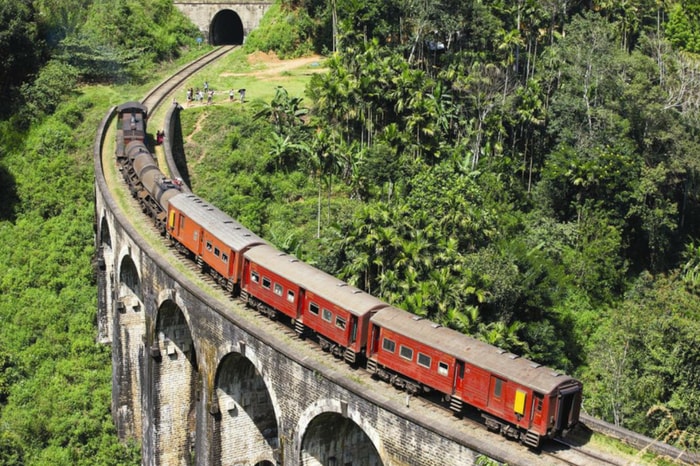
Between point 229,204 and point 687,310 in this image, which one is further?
point 229,204

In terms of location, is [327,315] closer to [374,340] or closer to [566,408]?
[374,340]

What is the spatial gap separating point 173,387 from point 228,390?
7391 millimetres

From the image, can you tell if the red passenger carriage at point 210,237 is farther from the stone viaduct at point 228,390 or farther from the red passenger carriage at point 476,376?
the red passenger carriage at point 476,376

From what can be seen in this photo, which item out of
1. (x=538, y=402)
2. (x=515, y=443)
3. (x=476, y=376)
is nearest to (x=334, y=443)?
(x=476, y=376)

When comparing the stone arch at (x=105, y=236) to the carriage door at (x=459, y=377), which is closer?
the carriage door at (x=459, y=377)

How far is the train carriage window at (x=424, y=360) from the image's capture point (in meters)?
27.8

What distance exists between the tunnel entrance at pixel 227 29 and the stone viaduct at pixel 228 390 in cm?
4657

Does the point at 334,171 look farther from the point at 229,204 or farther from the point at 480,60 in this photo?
the point at 480,60

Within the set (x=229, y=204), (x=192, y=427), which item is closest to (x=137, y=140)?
(x=229, y=204)

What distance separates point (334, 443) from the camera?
31531 millimetres

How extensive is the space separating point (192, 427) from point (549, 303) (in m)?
20.5

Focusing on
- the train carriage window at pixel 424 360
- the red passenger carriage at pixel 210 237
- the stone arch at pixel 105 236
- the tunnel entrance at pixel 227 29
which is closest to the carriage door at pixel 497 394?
the train carriage window at pixel 424 360

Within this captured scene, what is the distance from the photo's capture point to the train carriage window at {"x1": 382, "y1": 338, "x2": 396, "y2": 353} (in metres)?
29.1

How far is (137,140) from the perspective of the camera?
6150 cm
